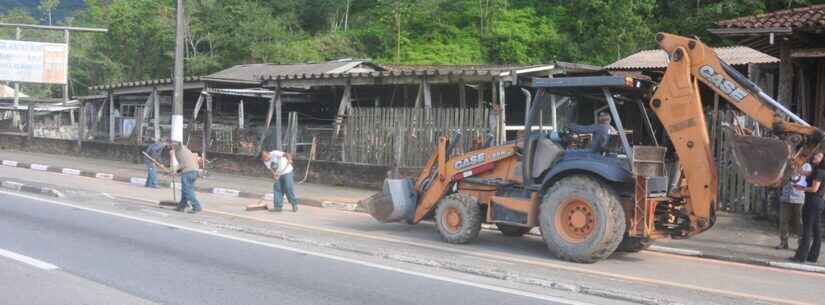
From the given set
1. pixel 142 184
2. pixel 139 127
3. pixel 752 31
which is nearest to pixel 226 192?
pixel 142 184

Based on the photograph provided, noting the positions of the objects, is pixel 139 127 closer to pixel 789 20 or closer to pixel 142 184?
pixel 142 184

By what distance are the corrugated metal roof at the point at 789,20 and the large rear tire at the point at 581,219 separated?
572 cm

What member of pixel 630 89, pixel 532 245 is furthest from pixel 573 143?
pixel 532 245

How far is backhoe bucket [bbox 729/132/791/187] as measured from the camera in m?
8.27

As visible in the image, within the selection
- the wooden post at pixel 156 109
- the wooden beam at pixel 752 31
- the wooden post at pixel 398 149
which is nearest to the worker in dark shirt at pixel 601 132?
the wooden beam at pixel 752 31

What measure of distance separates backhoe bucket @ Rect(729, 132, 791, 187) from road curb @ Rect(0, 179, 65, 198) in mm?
13700

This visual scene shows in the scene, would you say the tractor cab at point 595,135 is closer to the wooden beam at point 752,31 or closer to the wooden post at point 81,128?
the wooden beam at point 752,31

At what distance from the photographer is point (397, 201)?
444 inches

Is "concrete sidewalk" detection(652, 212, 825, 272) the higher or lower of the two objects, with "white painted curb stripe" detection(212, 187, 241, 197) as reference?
lower

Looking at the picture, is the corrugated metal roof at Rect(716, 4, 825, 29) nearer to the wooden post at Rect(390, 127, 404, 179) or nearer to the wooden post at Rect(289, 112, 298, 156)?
the wooden post at Rect(390, 127, 404, 179)

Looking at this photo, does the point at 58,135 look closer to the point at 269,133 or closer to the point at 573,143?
the point at 269,133

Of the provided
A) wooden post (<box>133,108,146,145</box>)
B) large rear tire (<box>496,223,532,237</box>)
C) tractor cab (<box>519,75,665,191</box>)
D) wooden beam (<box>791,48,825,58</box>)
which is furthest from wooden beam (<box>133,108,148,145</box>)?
wooden beam (<box>791,48,825,58</box>)

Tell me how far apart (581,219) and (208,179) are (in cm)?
1453

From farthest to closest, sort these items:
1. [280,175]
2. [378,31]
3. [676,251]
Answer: [378,31] < [280,175] < [676,251]
